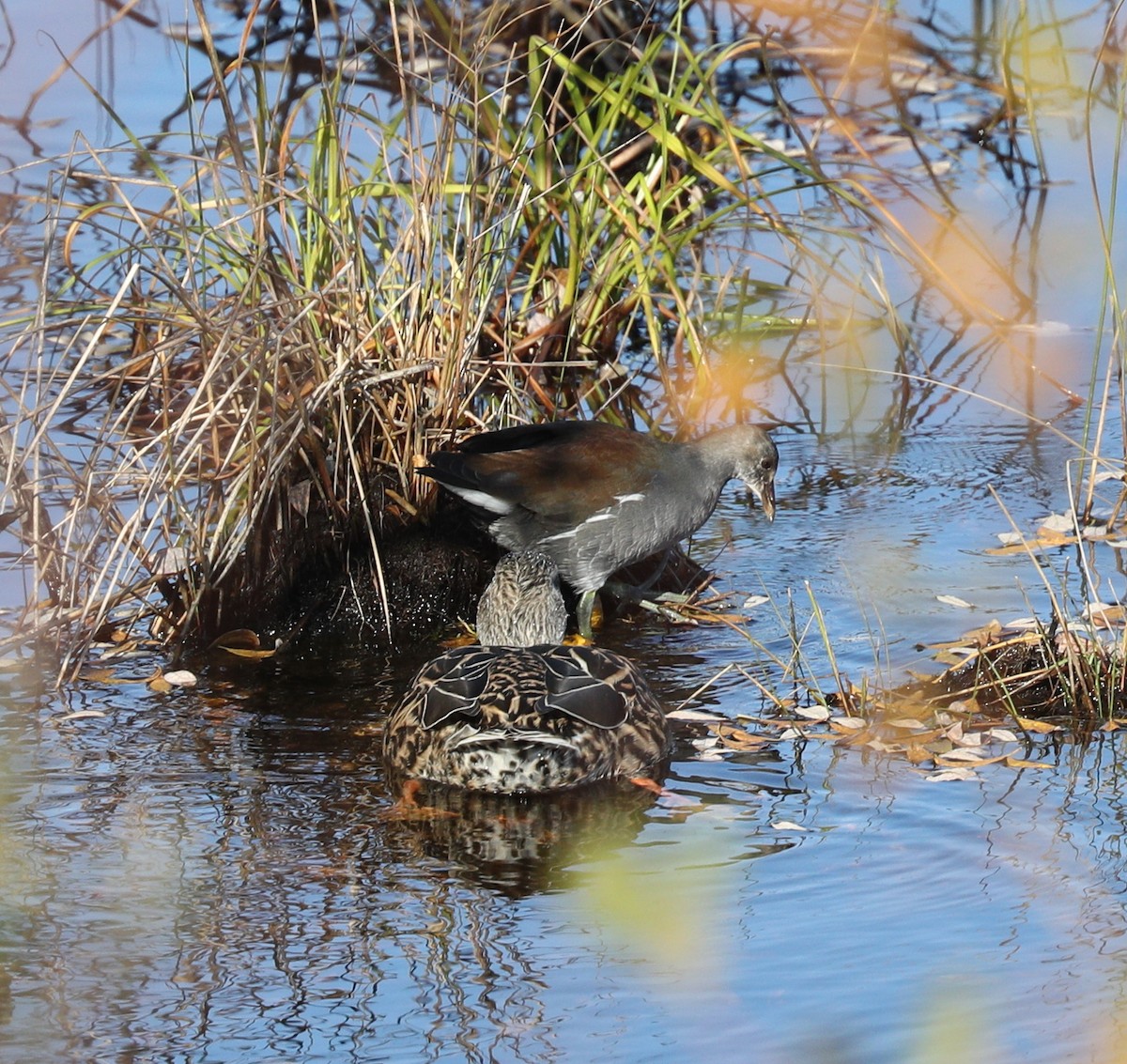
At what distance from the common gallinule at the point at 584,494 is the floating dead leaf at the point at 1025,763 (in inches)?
77.7

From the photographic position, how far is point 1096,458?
20.2 ft

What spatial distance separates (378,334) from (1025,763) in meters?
2.80

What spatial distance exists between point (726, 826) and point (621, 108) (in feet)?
12.6

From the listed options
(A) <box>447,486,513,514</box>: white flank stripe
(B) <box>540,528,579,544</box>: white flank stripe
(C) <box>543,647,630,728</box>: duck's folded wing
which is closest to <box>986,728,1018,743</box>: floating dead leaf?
(C) <box>543,647,630,728</box>: duck's folded wing

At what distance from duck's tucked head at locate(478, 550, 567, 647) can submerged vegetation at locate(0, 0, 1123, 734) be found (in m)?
0.43

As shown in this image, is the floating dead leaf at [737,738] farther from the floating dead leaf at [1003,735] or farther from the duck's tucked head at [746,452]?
the duck's tucked head at [746,452]

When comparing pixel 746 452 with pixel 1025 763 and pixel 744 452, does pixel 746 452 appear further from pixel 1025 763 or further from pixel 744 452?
pixel 1025 763

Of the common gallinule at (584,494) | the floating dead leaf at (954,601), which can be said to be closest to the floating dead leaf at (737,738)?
the common gallinule at (584,494)

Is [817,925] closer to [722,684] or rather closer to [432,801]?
[432,801]

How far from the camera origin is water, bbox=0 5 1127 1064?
3.91 m

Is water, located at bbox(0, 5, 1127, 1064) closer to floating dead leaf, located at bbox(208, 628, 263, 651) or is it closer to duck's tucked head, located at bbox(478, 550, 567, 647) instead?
floating dead leaf, located at bbox(208, 628, 263, 651)

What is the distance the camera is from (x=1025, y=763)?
542cm

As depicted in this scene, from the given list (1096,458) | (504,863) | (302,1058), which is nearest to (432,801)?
(504,863)

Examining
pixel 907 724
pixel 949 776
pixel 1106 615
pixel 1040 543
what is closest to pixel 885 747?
pixel 907 724
